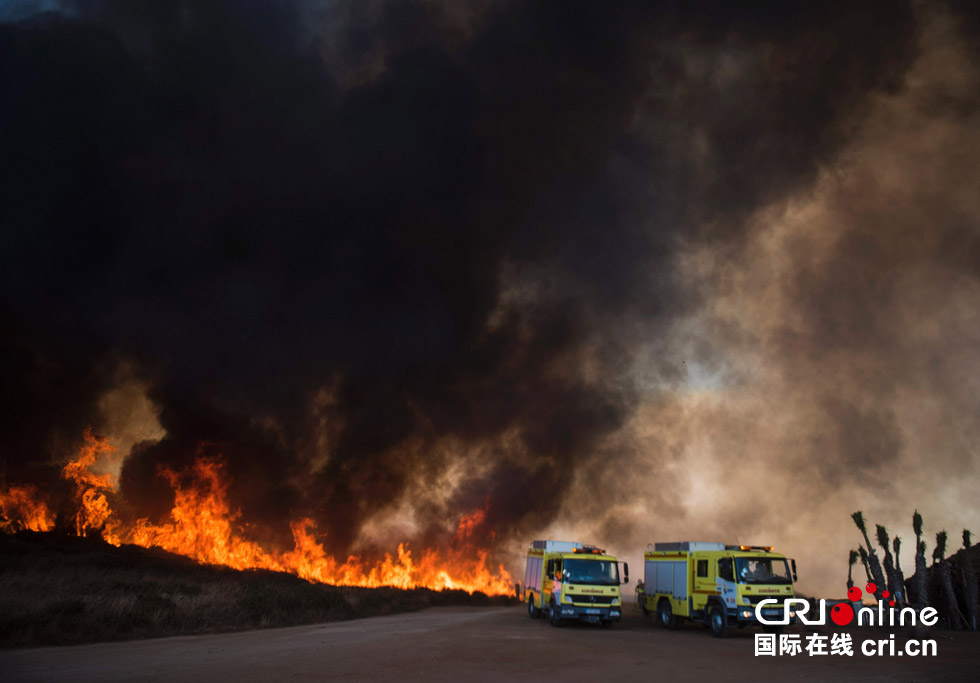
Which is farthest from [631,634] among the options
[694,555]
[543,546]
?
[543,546]

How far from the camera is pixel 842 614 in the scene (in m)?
26.7

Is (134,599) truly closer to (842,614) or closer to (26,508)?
(842,614)

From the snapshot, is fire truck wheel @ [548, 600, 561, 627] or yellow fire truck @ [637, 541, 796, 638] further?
fire truck wheel @ [548, 600, 561, 627]

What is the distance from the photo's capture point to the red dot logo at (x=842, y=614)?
25922 millimetres

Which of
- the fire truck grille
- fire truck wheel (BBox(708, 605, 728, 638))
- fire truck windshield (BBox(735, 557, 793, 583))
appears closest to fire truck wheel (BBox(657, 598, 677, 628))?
fire truck wheel (BBox(708, 605, 728, 638))

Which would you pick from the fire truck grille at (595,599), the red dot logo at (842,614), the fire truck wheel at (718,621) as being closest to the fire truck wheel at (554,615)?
the fire truck grille at (595,599)

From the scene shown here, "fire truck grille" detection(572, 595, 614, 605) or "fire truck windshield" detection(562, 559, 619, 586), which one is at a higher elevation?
"fire truck windshield" detection(562, 559, 619, 586)

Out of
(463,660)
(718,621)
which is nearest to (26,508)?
(463,660)

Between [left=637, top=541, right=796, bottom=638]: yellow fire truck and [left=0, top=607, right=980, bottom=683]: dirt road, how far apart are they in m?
1.05

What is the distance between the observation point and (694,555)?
25.8 metres

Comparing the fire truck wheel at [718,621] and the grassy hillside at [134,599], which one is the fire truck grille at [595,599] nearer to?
the fire truck wheel at [718,621]

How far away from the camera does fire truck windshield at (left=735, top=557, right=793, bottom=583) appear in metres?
22.8

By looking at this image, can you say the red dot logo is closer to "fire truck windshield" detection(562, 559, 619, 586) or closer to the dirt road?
the dirt road

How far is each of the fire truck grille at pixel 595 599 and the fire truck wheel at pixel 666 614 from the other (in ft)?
11.4
